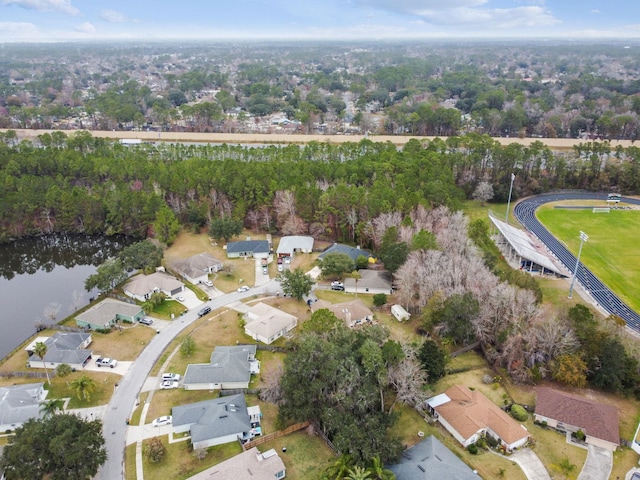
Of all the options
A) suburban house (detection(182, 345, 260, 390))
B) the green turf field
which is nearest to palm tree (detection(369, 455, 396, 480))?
suburban house (detection(182, 345, 260, 390))

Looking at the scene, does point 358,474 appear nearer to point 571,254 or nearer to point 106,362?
point 106,362

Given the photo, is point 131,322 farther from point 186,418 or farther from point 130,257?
point 186,418

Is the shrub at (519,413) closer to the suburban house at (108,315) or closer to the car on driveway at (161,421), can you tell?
the car on driveway at (161,421)

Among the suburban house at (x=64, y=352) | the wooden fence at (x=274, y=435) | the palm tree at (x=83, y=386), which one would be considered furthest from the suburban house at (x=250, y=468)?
the suburban house at (x=64, y=352)

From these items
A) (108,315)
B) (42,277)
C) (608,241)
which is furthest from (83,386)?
(608,241)

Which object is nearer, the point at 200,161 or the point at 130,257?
the point at 130,257

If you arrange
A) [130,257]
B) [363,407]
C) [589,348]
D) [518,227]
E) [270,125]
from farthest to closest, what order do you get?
[270,125] → [518,227] → [130,257] → [589,348] → [363,407]

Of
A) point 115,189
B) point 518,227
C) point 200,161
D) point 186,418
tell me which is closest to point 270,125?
point 200,161

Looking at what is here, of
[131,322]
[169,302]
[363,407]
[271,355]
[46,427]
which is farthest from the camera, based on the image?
[169,302]
